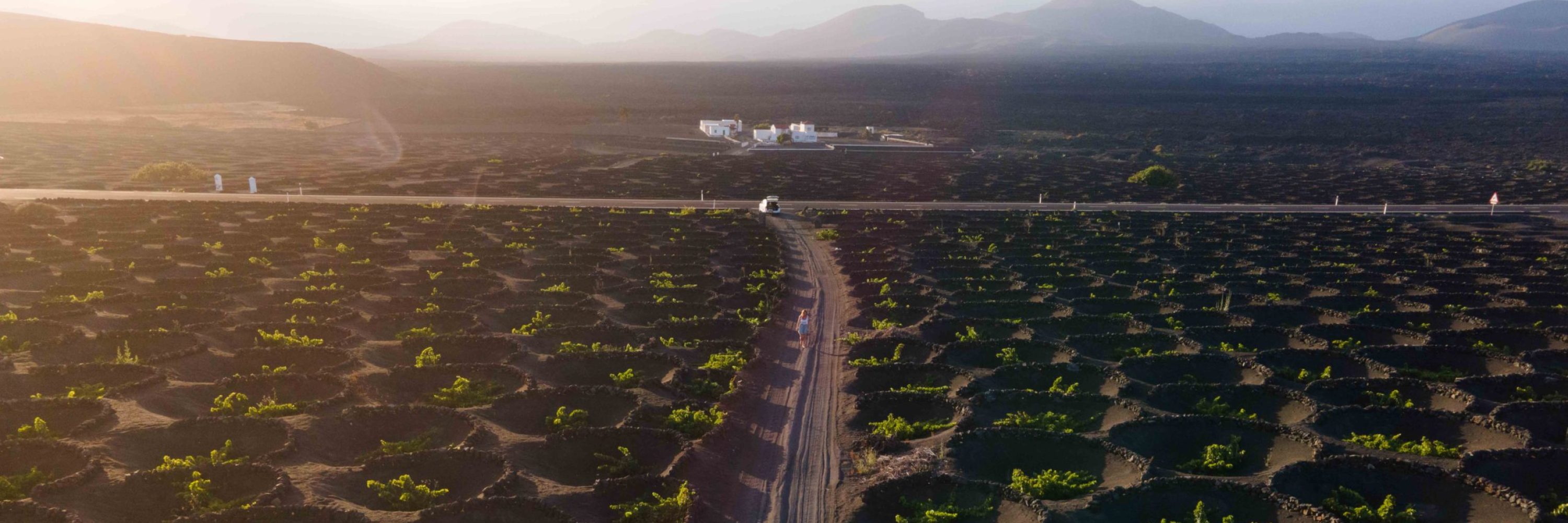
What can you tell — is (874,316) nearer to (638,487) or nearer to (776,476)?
(776,476)

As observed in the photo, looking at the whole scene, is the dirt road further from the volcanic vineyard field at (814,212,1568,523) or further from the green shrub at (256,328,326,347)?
the green shrub at (256,328,326,347)

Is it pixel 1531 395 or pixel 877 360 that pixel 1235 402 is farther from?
pixel 877 360

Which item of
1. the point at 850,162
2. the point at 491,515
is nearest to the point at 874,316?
the point at 491,515

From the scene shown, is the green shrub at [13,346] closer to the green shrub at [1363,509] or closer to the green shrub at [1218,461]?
the green shrub at [1218,461]

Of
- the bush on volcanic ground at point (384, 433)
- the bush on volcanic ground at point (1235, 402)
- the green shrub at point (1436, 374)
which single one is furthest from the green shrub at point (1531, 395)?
the bush on volcanic ground at point (384, 433)

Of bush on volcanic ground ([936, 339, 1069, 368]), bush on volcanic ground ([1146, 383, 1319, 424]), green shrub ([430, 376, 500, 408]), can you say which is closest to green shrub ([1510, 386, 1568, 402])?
bush on volcanic ground ([1146, 383, 1319, 424])
